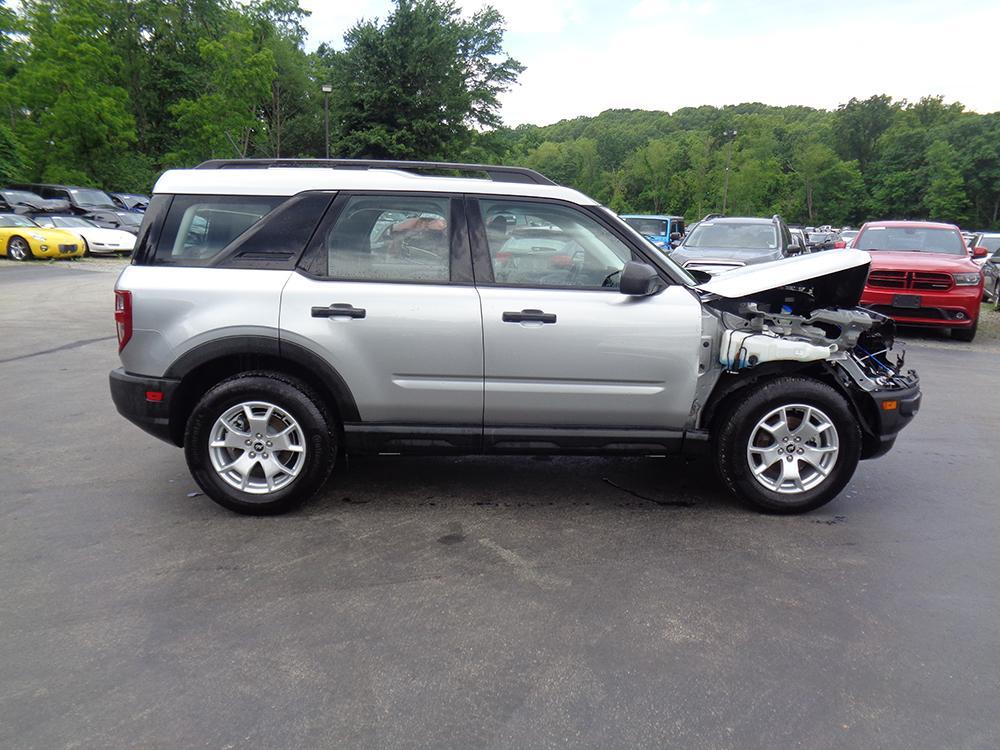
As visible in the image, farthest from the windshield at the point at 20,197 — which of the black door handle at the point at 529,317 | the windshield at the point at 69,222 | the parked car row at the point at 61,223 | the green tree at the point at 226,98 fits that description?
the black door handle at the point at 529,317

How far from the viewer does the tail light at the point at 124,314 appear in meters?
4.16

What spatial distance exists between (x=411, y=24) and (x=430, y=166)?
3977cm

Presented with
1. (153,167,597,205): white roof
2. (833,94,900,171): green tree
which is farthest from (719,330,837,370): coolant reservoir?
(833,94,900,171): green tree

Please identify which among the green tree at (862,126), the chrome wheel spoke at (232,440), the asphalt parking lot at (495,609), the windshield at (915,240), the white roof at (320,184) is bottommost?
the asphalt parking lot at (495,609)

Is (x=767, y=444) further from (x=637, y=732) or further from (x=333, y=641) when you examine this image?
(x=333, y=641)

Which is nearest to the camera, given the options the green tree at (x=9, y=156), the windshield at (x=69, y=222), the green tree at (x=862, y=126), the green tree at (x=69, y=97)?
the windshield at (x=69, y=222)

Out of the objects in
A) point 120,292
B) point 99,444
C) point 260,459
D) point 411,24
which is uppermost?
point 411,24

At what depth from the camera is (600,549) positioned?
394 cm

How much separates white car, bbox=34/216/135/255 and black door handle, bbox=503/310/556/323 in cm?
2106

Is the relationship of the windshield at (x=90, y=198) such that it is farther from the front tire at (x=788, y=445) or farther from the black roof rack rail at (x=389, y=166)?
the front tire at (x=788, y=445)

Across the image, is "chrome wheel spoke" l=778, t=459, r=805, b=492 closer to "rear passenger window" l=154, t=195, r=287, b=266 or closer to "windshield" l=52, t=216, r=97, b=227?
"rear passenger window" l=154, t=195, r=287, b=266

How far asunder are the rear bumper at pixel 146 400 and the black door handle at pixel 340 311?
894 mm

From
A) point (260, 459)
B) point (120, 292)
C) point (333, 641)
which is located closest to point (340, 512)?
point (260, 459)

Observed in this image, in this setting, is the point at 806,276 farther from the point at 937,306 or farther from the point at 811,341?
the point at 937,306
